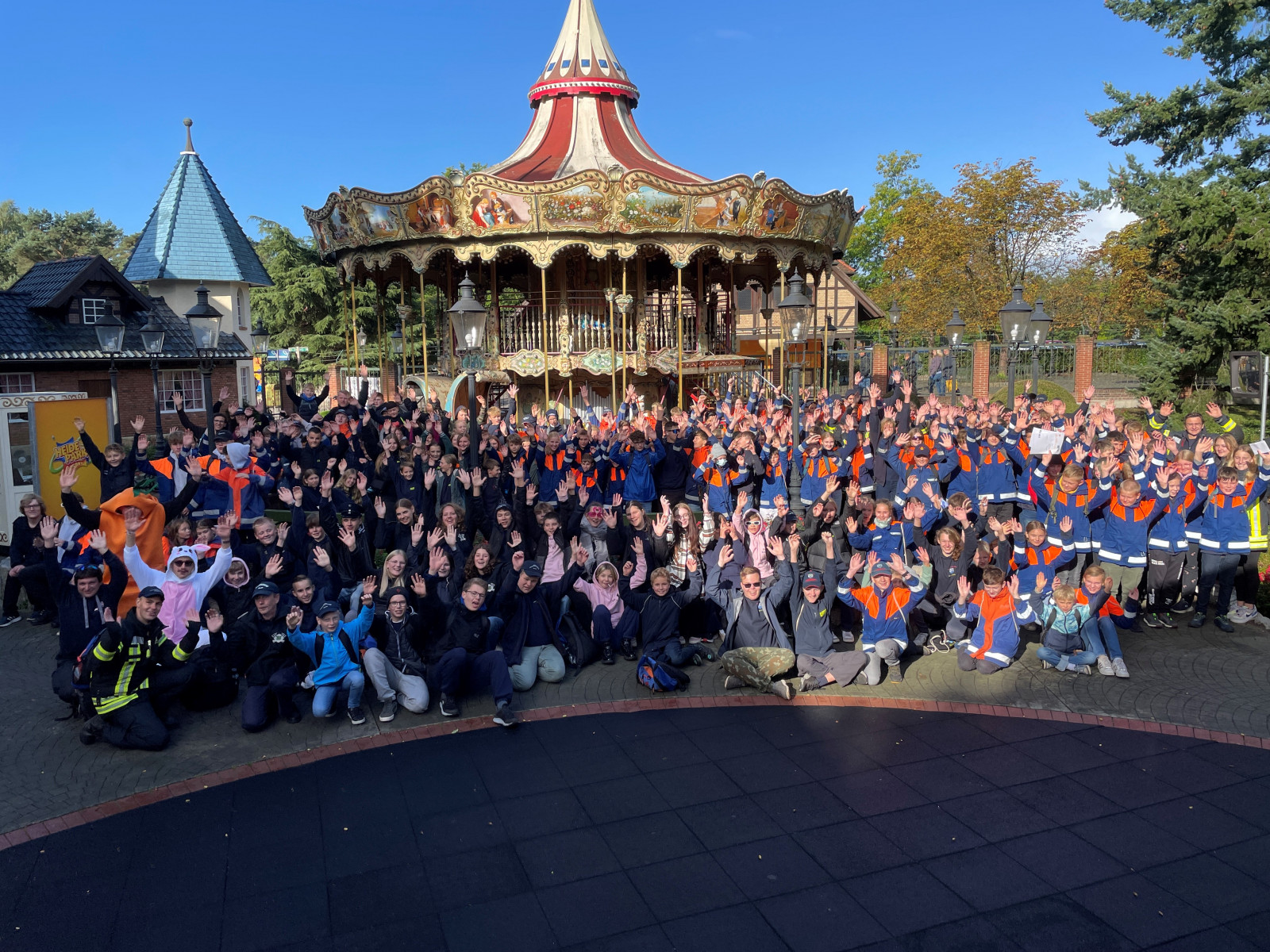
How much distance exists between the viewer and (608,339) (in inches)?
901

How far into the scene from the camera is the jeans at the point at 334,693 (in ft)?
24.6

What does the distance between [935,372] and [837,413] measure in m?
12.6

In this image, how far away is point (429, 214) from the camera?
19.5 metres

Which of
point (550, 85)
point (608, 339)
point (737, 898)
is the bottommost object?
point (737, 898)

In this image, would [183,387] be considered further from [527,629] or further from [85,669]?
[527,629]

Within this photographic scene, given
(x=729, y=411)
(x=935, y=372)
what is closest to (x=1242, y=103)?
(x=935, y=372)

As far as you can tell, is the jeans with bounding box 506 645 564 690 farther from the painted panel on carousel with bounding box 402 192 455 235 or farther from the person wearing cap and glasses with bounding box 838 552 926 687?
the painted panel on carousel with bounding box 402 192 455 235

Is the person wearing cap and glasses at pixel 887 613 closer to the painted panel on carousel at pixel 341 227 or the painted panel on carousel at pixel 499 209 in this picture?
the painted panel on carousel at pixel 499 209

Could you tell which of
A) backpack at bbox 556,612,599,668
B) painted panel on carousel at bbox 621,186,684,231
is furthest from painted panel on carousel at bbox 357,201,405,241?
backpack at bbox 556,612,599,668

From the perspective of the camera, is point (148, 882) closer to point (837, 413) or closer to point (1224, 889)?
point (1224, 889)

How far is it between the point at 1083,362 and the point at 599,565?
83.8 ft

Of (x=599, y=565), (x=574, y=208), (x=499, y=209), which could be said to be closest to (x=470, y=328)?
(x=599, y=565)

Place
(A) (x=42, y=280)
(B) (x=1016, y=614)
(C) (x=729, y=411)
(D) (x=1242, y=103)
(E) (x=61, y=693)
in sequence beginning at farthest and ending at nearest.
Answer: (A) (x=42, y=280) < (D) (x=1242, y=103) < (C) (x=729, y=411) < (B) (x=1016, y=614) < (E) (x=61, y=693)

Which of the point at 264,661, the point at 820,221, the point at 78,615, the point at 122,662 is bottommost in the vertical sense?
the point at 264,661
